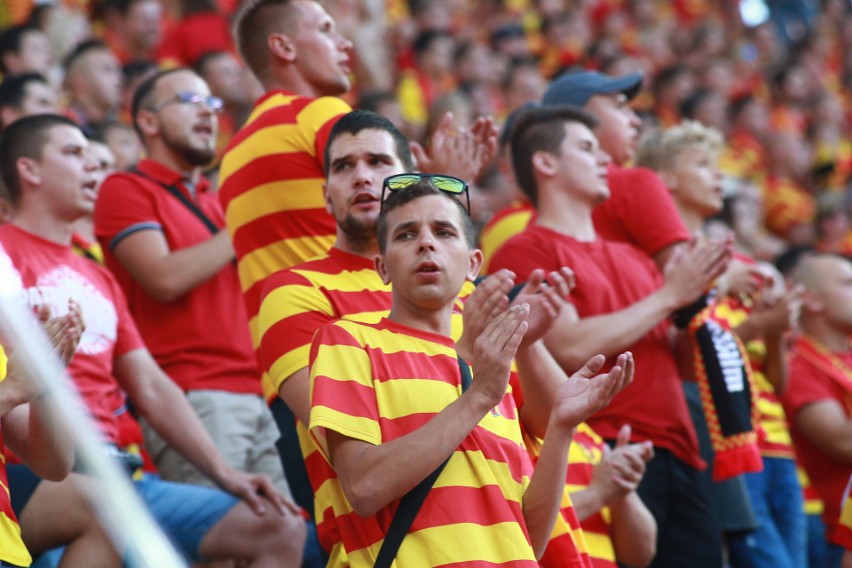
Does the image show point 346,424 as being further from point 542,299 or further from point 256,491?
point 256,491

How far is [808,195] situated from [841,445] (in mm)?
6755

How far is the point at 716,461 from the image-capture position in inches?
178

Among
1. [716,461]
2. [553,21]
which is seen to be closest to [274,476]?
[716,461]

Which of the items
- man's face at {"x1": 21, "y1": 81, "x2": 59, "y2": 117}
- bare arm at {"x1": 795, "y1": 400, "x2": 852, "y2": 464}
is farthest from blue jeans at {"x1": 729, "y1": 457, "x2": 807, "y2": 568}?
man's face at {"x1": 21, "y1": 81, "x2": 59, "y2": 117}

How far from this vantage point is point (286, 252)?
12.7 feet

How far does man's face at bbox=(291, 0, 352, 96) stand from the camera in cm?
436

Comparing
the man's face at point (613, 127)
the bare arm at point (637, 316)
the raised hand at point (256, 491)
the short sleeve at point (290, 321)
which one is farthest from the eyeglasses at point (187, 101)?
the short sleeve at point (290, 321)

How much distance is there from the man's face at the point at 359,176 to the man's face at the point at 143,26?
18.7 feet

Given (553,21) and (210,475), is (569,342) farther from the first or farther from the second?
(553,21)

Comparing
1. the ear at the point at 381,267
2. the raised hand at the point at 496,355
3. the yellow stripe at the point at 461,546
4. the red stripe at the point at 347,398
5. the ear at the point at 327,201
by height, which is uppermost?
the ear at the point at 327,201

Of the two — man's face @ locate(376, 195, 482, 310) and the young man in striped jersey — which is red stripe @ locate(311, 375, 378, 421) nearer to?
the young man in striped jersey

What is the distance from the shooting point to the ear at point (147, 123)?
17.1 feet

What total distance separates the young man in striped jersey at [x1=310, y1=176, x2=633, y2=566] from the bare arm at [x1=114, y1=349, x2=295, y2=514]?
1.28m

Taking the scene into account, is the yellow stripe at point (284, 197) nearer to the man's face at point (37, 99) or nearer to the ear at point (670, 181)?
the ear at point (670, 181)
